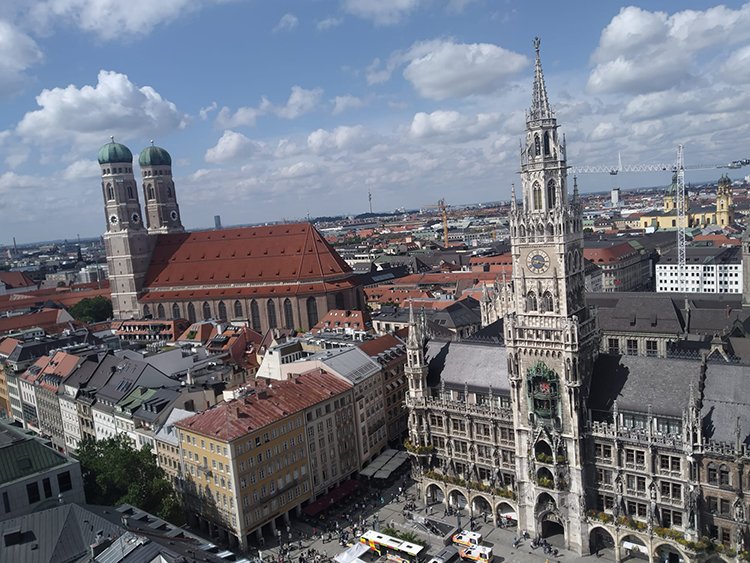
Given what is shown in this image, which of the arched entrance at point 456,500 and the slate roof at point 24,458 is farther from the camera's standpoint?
the arched entrance at point 456,500

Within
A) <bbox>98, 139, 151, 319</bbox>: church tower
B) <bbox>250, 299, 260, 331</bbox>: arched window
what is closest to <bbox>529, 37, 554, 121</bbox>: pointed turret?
<bbox>250, 299, 260, 331</bbox>: arched window

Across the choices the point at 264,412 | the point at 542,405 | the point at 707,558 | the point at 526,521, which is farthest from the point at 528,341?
the point at 264,412

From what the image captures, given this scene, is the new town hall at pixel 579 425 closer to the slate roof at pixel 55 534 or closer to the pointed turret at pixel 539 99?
the pointed turret at pixel 539 99

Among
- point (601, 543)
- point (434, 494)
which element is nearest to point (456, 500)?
point (434, 494)

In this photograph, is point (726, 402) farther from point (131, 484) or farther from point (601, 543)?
point (131, 484)

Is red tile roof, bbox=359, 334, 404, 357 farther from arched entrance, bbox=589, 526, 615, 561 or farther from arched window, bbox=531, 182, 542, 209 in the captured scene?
arched entrance, bbox=589, 526, 615, 561

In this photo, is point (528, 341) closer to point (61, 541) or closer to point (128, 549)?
point (128, 549)

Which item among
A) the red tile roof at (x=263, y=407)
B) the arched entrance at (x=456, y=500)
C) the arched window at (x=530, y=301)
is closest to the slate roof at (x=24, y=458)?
the red tile roof at (x=263, y=407)
